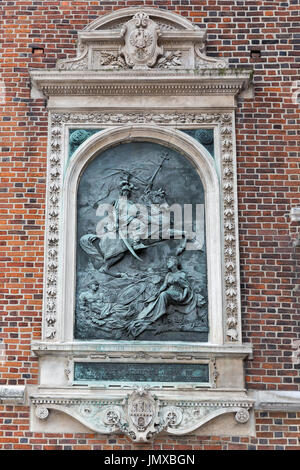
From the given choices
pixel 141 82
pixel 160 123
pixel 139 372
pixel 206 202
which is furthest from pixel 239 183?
pixel 139 372

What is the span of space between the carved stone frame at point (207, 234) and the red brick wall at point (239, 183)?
0.16m

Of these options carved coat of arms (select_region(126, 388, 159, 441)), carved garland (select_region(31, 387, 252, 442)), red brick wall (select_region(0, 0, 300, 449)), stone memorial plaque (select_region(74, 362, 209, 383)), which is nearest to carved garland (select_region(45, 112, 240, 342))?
red brick wall (select_region(0, 0, 300, 449))

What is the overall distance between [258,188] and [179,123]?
52.3 inches

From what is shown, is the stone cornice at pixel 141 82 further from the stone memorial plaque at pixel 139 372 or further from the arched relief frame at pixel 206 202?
the stone memorial plaque at pixel 139 372

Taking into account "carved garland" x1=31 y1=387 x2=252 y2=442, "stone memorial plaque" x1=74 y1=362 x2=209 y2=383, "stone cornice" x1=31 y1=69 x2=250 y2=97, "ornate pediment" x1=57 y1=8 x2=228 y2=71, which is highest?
"ornate pediment" x1=57 y1=8 x2=228 y2=71

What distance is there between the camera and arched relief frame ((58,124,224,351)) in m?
8.85

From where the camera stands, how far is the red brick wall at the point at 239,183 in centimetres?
860

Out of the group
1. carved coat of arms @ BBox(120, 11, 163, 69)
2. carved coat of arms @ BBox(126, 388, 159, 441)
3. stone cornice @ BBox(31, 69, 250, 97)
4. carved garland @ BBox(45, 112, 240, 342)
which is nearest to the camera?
carved coat of arms @ BBox(126, 388, 159, 441)

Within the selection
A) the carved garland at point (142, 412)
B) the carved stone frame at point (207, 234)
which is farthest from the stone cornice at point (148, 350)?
the carved garland at point (142, 412)

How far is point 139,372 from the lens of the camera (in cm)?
862

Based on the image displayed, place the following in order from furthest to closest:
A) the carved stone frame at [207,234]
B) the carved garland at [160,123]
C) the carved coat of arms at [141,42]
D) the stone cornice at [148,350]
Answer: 1. the carved coat of arms at [141,42]
2. the carved garland at [160,123]
3. the stone cornice at [148,350]
4. the carved stone frame at [207,234]

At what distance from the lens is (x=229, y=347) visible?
8.59 meters

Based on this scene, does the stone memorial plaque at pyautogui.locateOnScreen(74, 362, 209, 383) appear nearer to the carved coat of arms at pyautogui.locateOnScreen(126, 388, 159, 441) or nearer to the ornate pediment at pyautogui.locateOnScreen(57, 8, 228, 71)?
the carved coat of arms at pyautogui.locateOnScreen(126, 388, 159, 441)

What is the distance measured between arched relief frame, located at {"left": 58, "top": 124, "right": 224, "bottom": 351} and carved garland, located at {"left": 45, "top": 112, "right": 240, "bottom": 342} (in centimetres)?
10
